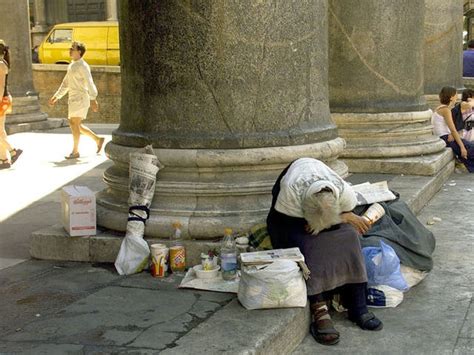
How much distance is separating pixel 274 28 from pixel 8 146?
19.2 feet

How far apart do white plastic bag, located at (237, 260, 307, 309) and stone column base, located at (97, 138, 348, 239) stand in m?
0.97

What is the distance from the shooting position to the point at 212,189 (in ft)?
17.5

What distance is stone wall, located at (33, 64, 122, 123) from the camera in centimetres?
1930

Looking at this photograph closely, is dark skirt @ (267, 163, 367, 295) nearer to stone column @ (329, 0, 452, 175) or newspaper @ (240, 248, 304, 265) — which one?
newspaper @ (240, 248, 304, 265)

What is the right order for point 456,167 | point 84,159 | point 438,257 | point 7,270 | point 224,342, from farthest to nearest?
A: point 84,159 → point 456,167 → point 438,257 → point 7,270 → point 224,342

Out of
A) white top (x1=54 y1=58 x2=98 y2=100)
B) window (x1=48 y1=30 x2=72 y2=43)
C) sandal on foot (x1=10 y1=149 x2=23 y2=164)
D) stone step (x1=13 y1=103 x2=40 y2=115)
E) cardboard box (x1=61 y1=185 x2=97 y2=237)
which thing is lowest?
sandal on foot (x1=10 y1=149 x2=23 y2=164)

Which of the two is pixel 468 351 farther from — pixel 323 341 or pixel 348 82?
pixel 348 82

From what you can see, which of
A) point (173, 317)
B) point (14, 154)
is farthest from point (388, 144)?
point (173, 317)

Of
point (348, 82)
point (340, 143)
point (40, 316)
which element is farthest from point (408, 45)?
point (40, 316)

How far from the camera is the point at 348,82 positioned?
875cm

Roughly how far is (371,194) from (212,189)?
1008 mm

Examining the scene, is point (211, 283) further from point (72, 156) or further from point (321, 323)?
point (72, 156)

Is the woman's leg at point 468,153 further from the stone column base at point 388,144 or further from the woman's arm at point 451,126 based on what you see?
the stone column base at point 388,144

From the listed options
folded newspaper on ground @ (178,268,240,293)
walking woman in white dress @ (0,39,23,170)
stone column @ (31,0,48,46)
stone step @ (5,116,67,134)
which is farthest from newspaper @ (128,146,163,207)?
stone column @ (31,0,48,46)
